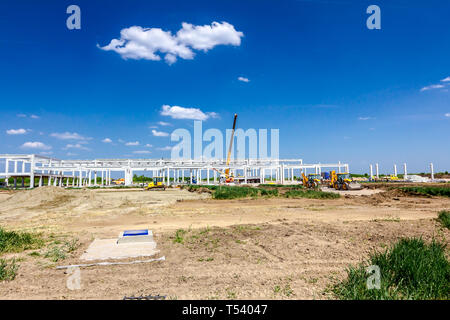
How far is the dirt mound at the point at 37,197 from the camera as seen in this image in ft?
67.5

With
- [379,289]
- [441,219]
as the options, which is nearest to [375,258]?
[379,289]

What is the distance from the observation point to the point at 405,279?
4.43 metres

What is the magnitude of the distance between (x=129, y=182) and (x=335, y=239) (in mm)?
54806

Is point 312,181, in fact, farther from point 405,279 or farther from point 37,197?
point 405,279

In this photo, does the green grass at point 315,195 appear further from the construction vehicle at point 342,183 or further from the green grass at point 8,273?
the green grass at point 8,273

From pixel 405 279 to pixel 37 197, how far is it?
2431 centimetres

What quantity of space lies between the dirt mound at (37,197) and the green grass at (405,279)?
21.4 meters

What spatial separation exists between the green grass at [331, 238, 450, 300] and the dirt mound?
21379 millimetres

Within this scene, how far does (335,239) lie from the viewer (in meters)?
7.68

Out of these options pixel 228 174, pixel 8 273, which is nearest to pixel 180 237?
pixel 8 273

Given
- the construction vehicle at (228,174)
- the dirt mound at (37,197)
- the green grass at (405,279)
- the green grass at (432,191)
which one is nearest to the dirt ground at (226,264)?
the green grass at (405,279)

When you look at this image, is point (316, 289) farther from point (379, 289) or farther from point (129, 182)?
point (129, 182)
